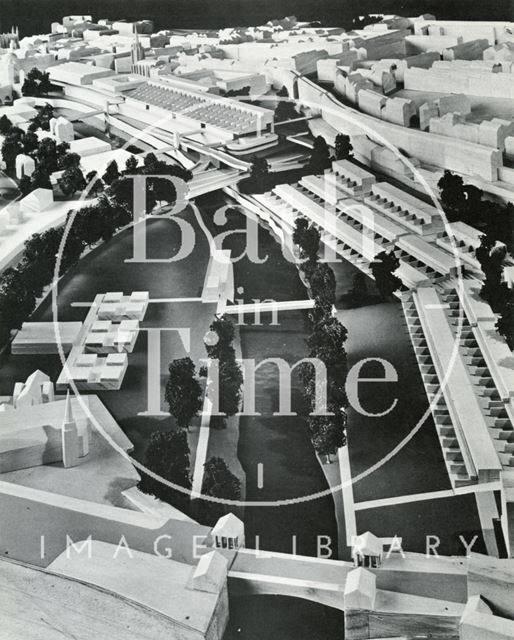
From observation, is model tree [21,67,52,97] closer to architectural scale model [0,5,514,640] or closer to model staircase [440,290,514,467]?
architectural scale model [0,5,514,640]

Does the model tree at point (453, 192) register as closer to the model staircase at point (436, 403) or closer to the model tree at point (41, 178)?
the model staircase at point (436, 403)

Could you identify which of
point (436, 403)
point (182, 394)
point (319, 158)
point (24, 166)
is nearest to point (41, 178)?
point (24, 166)

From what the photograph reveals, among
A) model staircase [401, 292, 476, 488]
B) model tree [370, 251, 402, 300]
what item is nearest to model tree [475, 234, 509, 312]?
model staircase [401, 292, 476, 488]

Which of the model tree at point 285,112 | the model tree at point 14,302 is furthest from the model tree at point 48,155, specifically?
the model tree at point 285,112

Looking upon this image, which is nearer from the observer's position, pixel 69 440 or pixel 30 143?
pixel 69 440

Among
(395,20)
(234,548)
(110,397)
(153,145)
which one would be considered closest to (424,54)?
(395,20)

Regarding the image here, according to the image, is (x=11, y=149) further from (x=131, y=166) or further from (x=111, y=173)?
(x=131, y=166)

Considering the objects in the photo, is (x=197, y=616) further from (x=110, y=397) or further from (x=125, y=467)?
(x=110, y=397)
